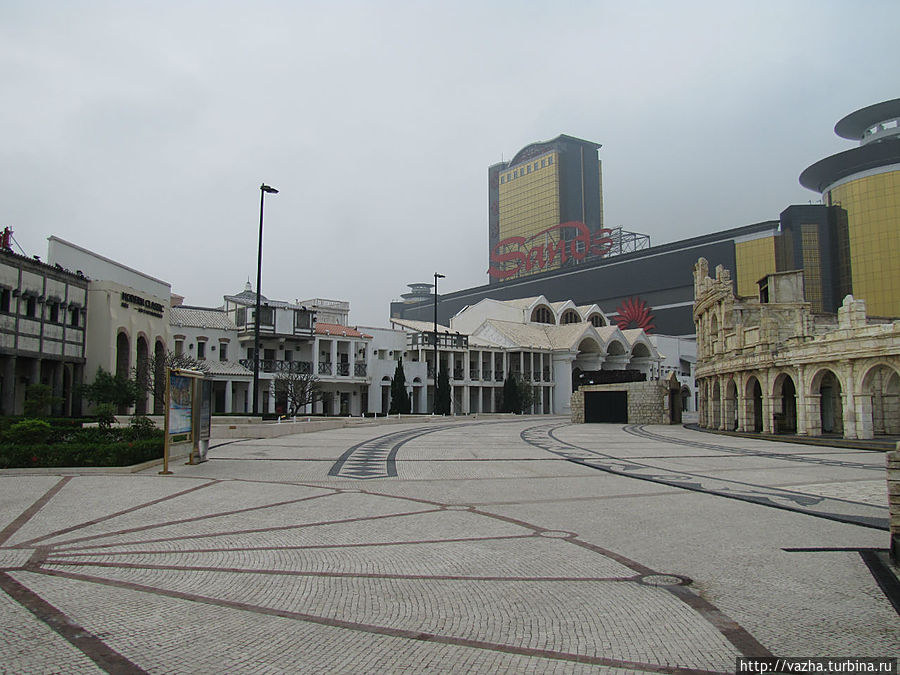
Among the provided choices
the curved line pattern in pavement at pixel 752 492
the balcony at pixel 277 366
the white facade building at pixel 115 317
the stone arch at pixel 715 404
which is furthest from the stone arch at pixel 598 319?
the curved line pattern in pavement at pixel 752 492

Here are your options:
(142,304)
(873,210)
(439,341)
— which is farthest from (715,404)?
(873,210)

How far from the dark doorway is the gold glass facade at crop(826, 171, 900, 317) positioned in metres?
55.0

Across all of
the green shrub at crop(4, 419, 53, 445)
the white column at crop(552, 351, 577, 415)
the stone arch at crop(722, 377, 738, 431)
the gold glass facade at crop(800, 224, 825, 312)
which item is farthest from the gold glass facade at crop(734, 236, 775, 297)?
the green shrub at crop(4, 419, 53, 445)

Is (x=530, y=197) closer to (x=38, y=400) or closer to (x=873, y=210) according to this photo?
(x=873, y=210)

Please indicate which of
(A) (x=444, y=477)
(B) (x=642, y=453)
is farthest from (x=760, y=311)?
(A) (x=444, y=477)

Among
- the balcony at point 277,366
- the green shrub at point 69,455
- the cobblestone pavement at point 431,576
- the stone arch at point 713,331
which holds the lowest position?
the cobblestone pavement at point 431,576

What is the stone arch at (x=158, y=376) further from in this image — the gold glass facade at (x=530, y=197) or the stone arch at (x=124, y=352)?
the gold glass facade at (x=530, y=197)

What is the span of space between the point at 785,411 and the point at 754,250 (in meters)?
63.9

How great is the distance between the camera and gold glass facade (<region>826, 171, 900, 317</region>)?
8344 cm

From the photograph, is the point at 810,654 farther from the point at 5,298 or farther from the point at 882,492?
the point at 5,298

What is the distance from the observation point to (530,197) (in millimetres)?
164875

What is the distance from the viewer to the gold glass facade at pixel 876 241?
83.4 meters

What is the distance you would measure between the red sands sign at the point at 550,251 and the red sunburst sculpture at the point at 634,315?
67.6ft

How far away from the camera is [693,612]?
5273 millimetres
